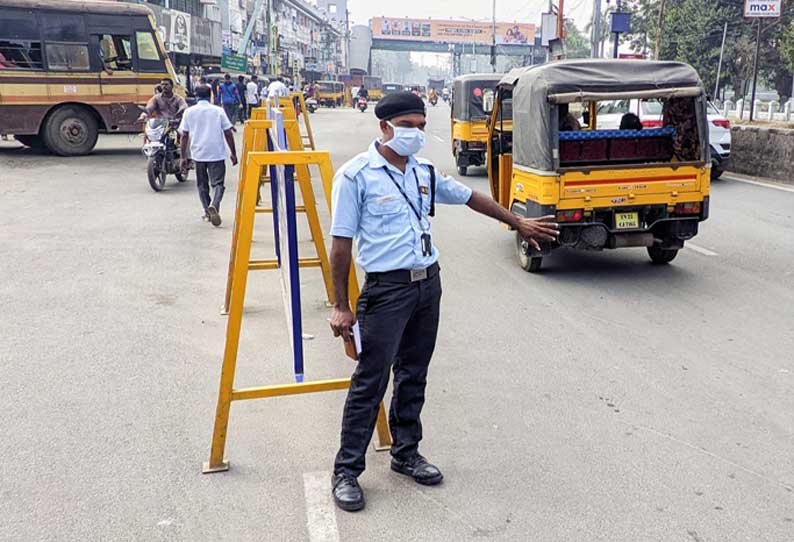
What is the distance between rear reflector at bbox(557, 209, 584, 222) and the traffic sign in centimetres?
3097

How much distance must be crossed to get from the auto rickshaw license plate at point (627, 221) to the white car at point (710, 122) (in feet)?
23.2

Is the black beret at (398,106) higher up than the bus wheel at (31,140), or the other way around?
the black beret at (398,106)

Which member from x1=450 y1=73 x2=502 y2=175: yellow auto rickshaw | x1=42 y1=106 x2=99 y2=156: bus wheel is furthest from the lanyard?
x1=42 y1=106 x2=99 y2=156: bus wheel

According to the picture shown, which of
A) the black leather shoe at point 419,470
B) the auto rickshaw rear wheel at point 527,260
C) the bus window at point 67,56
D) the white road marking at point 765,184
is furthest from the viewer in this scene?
the bus window at point 67,56

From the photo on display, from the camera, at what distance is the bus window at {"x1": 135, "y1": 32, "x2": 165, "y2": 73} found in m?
17.3

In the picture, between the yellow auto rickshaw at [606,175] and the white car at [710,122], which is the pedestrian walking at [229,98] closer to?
the white car at [710,122]

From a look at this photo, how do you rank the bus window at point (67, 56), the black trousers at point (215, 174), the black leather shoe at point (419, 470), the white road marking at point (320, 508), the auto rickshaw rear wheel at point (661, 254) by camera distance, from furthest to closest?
the bus window at point (67, 56) → the black trousers at point (215, 174) → the auto rickshaw rear wheel at point (661, 254) → the black leather shoe at point (419, 470) → the white road marking at point (320, 508)

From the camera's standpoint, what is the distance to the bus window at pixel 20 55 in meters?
16.4

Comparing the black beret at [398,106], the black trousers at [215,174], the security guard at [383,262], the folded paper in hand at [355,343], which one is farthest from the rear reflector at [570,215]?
the black trousers at [215,174]

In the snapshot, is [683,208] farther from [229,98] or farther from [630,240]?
[229,98]

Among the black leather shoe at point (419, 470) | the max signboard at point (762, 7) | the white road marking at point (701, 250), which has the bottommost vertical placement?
the white road marking at point (701, 250)

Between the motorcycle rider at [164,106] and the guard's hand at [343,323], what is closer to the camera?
the guard's hand at [343,323]

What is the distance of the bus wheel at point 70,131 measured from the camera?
55.7 feet

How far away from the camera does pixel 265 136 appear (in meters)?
6.31
